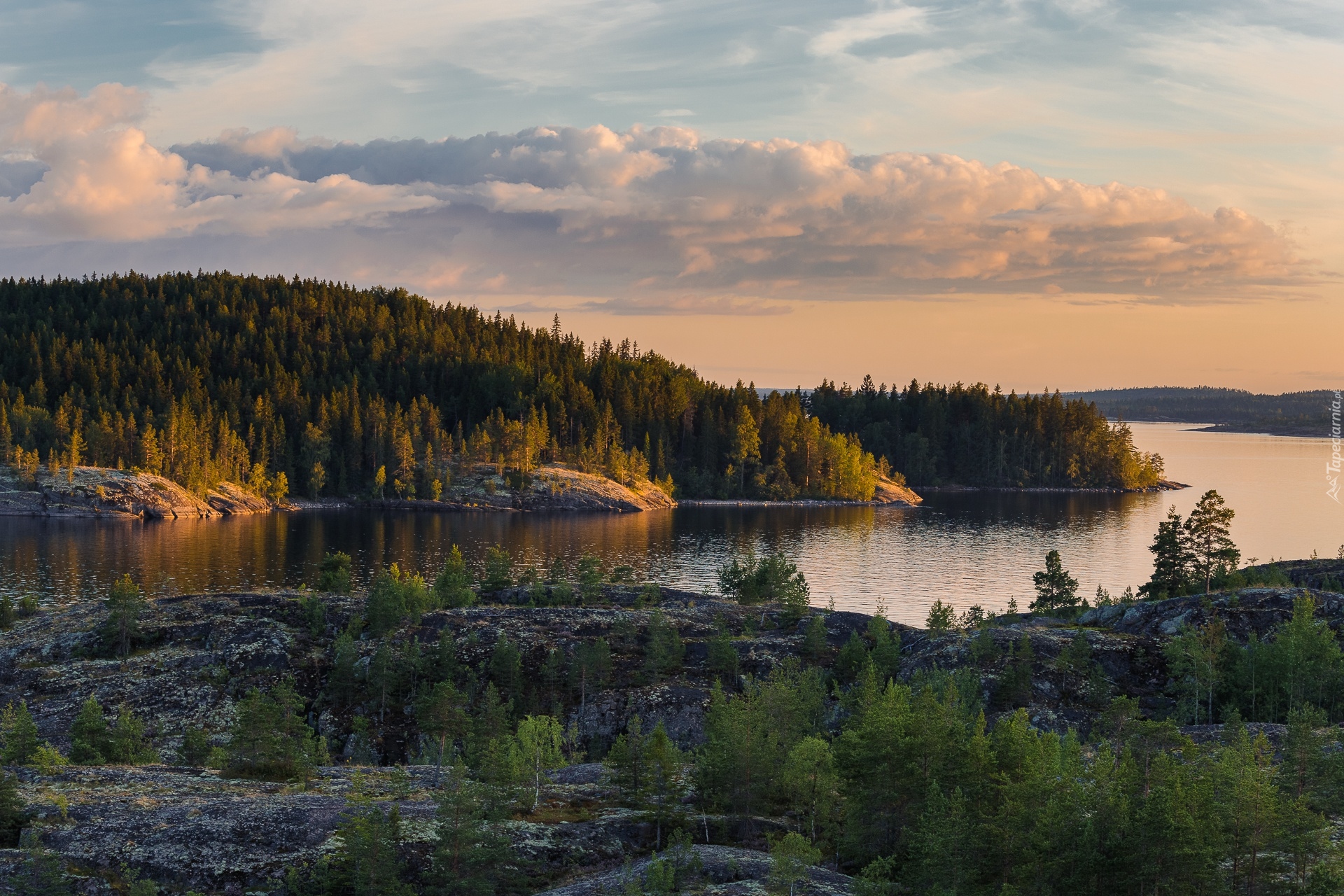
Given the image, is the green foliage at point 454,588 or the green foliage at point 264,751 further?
the green foliage at point 454,588

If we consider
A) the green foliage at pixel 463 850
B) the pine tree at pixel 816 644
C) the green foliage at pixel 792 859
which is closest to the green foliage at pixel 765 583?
the pine tree at pixel 816 644

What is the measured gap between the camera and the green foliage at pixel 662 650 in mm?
63344

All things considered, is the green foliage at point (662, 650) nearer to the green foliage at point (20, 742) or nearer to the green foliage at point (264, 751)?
the green foliage at point (264, 751)

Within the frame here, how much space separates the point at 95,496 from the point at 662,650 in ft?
542

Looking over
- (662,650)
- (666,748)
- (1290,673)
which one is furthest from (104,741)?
(1290,673)

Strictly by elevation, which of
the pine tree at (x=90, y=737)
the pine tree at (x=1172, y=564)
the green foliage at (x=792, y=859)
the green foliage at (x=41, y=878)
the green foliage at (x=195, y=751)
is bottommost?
the green foliage at (x=195, y=751)

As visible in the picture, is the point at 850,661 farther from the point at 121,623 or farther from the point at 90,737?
the point at 121,623

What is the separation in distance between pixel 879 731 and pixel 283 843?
62.6 ft

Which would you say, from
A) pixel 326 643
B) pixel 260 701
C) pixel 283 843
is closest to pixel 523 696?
pixel 326 643

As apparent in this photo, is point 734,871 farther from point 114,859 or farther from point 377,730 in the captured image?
point 377,730

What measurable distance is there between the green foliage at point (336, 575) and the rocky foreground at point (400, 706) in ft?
24.4

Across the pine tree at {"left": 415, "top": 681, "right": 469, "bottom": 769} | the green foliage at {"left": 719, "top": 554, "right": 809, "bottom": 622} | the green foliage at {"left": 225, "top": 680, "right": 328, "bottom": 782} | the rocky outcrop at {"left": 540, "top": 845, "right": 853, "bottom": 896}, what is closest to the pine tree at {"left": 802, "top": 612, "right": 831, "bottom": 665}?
the green foliage at {"left": 719, "top": 554, "right": 809, "bottom": 622}

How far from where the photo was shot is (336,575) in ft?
286

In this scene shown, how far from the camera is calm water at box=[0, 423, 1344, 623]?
123m
